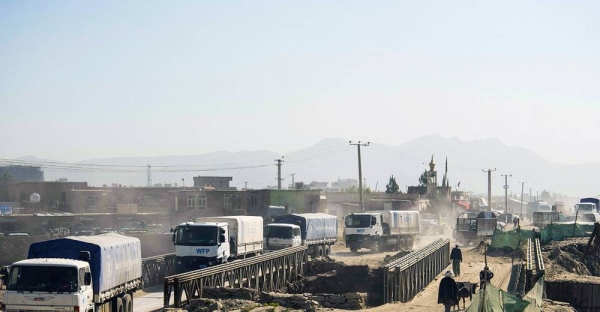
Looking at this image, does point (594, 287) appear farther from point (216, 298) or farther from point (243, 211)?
point (243, 211)

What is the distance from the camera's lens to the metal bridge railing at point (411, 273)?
32.2 meters

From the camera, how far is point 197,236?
121 ft

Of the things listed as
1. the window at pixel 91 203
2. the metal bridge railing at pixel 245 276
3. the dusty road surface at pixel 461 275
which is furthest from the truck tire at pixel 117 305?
the window at pixel 91 203

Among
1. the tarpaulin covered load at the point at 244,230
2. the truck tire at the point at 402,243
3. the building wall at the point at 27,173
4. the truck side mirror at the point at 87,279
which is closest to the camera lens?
the truck side mirror at the point at 87,279

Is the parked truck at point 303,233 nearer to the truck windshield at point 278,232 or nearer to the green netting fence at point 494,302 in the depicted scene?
the truck windshield at point 278,232

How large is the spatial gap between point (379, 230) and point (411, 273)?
25.5 metres

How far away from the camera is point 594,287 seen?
32062 millimetres

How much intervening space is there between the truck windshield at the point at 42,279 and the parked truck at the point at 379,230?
39269mm

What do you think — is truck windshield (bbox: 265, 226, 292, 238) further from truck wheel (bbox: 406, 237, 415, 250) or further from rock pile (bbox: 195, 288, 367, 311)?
rock pile (bbox: 195, 288, 367, 311)

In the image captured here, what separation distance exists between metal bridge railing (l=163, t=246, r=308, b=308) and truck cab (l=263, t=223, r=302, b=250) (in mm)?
5095

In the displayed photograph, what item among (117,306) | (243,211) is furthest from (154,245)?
(117,306)

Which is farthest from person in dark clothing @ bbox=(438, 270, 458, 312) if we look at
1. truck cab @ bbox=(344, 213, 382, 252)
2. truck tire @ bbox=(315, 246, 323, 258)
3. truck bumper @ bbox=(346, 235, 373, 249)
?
truck bumper @ bbox=(346, 235, 373, 249)

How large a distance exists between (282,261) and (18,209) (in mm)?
67145

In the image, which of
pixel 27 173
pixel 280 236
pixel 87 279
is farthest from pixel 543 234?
pixel 27 173
